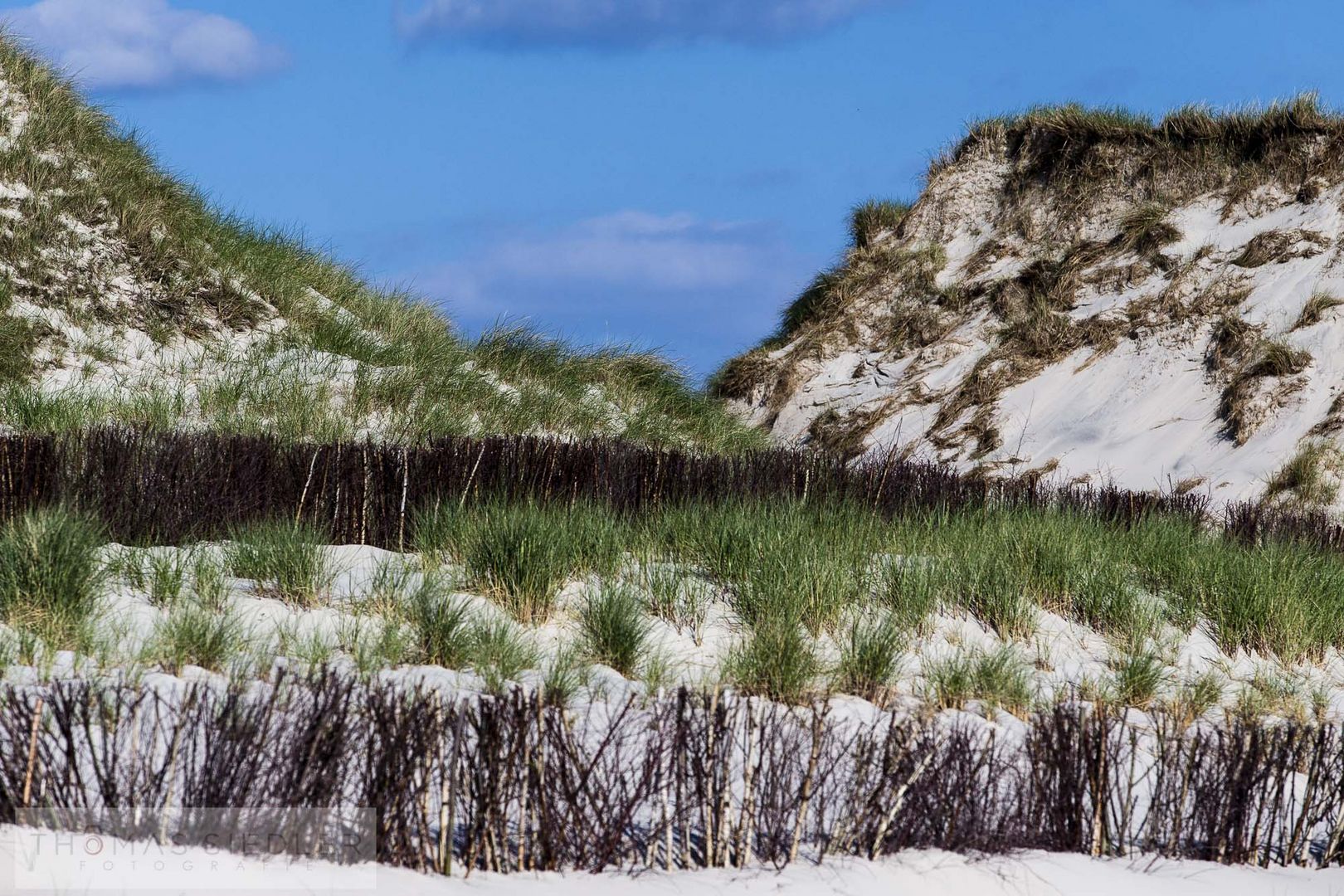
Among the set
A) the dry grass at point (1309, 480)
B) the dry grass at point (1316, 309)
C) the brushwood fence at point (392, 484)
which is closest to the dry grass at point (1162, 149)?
the dry grass at point (1316, 309)

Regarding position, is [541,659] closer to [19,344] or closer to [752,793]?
[752,793]

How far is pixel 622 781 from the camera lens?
2945mm

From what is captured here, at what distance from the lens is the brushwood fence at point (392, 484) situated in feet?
18.4

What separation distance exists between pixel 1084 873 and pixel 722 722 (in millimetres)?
940

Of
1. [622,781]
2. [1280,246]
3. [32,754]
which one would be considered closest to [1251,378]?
[1280,246]

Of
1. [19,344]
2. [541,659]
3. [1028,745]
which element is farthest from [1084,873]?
[19,344]

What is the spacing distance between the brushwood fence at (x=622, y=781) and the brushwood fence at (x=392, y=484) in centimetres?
230

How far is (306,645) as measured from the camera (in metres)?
4.00

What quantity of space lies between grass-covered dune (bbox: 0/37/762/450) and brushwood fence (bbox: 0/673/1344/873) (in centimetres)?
578

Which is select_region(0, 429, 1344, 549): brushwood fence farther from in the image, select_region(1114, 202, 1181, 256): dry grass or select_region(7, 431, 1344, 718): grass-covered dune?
select_region(1114, 202, 1181, 256): dry grass

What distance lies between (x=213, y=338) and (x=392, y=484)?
542 centimetres

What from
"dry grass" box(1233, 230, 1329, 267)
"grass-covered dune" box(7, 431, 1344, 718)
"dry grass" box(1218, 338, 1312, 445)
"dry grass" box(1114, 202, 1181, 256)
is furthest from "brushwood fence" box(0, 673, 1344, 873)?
"dry grass" box(1114, 202, 1181, 256)

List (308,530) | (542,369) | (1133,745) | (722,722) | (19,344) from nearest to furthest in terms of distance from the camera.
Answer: (722,722) < (1133,745) < (308,530) < (19,344) < (542,369)

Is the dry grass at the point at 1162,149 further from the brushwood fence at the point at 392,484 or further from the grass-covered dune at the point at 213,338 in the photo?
the brushwood fence at the point at 392,484
